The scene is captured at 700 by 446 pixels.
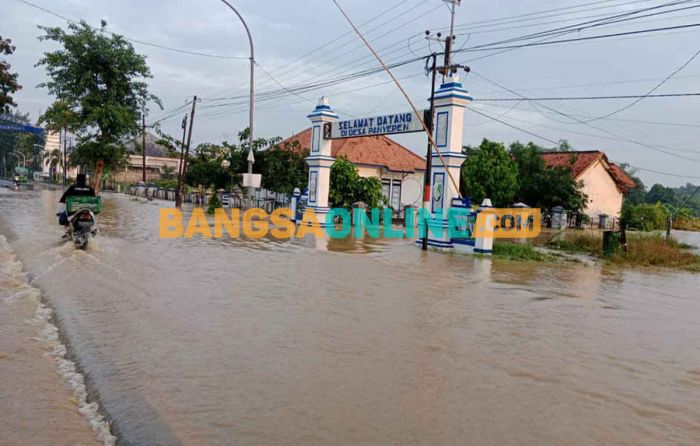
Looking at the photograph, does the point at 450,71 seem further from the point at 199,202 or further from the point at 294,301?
the point at 199,202

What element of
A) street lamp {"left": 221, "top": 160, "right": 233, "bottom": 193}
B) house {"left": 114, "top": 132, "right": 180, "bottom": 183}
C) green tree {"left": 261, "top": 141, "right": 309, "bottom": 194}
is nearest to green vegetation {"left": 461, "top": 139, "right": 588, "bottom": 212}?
green tree {"left": 261, "top": 141, "right": 309, "bottom": 194}

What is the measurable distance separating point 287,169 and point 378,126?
1341 centimetres

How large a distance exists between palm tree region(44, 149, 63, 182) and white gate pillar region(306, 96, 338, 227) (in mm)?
62829

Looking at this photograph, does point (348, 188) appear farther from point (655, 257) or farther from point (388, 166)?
point (655, 257)

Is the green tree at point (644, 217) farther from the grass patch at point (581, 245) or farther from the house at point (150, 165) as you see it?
the house at point (150, 165)

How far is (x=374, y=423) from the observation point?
4535 mm

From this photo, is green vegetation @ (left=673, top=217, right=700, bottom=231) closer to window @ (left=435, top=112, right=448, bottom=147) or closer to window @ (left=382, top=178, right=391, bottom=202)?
window @ (left=382, top=178, right=391, bottom=202)

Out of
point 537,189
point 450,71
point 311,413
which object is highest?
point 450,71

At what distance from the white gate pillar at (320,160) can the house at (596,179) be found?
18.4 meters

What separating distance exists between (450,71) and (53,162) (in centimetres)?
7548

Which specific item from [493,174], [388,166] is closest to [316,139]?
[388,166]

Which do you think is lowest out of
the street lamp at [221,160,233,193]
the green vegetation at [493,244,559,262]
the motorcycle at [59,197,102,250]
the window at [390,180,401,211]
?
the green vegetation at [493,244,559,262]

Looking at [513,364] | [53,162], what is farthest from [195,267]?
[53,162]

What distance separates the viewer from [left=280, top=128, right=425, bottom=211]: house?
35.3 metres
